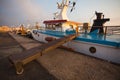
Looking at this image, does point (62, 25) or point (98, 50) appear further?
point (62, 25)

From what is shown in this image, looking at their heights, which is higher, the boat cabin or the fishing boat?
the boat cabin

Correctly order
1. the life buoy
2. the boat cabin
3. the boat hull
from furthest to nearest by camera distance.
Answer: the boat cabin → the life buoy → the boat hull

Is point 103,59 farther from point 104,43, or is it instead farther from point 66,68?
point 66,68

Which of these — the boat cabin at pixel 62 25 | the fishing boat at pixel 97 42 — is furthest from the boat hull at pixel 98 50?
the boat cabin at pixel 62 25

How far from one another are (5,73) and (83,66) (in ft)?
11.6

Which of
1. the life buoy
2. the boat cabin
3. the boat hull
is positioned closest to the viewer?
the boat hull

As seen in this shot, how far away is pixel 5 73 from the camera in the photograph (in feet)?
13.1

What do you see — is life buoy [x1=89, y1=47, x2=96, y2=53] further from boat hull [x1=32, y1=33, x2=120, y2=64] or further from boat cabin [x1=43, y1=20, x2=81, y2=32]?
boat cabin [x1=43, y1=20, x2=81, y2=32]

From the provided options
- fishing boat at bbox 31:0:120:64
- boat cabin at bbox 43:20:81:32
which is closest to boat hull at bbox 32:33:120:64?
fishing boat at bbox 31:0:120:64

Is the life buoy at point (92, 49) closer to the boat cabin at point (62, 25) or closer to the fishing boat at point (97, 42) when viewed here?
the fishing boat at point (97, 42)

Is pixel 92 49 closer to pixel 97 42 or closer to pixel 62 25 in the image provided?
pixel 97 42

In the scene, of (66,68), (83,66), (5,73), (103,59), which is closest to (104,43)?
(103,59)

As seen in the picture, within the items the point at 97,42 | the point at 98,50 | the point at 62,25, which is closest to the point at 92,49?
the point at 98,50

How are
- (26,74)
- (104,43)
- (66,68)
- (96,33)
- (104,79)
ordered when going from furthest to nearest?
1. (96,33)
2. (104,43)
3. (66,68)
4. (26,74)
5. (104,79)
